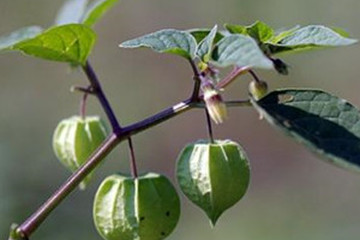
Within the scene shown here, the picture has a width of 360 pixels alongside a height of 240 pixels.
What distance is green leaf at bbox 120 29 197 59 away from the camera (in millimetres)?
1266

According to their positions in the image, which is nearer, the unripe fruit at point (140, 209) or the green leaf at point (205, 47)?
the green leaf at point (205, 47)

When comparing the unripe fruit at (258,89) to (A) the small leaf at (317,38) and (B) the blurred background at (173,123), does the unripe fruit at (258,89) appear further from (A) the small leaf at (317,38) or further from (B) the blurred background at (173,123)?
(B) the blurred background at (173,123)

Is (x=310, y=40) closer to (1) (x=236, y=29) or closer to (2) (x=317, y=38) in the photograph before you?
(2) (x=317, y=38)

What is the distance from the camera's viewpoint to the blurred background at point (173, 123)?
4660 mm

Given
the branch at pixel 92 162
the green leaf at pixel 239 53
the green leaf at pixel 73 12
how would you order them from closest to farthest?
the green leaf at pixel 239 53 < the branch at pixel 92 162 < the green leaf at pixel 73 12

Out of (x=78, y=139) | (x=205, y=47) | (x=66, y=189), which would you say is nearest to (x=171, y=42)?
(x=205, y=47)

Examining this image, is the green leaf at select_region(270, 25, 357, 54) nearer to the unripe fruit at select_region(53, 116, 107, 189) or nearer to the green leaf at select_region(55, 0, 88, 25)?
the unripe fruit at select_region(53, 116, 107, 189)

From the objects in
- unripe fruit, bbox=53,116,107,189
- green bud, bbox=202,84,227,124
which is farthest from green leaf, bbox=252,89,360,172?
unripe fruit, bbox=53,116,107,189

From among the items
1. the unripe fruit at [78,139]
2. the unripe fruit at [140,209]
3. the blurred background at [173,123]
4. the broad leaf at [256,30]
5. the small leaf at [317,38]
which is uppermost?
the broad leaf at [256,30]

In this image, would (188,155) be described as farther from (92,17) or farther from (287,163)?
(287,163)

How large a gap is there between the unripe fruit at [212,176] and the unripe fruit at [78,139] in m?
0.28

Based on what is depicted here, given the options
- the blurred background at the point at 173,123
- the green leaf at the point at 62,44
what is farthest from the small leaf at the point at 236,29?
the blurred background at the point at 173,123

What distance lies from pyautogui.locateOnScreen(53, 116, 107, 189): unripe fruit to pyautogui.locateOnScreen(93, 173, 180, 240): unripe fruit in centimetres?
15

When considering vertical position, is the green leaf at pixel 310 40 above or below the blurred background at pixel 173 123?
above
